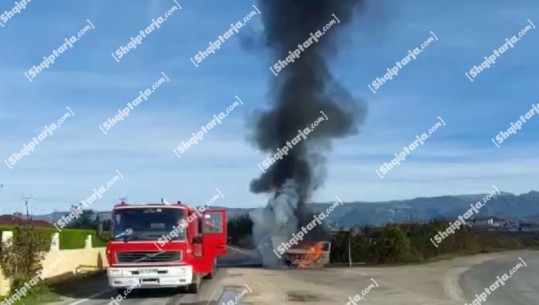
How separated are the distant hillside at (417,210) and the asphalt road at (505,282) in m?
4.51

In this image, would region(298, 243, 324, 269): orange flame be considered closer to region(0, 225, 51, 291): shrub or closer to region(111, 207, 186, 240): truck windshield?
region(0, 225, 51, 291): shrub

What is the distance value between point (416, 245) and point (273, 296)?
60.1ft

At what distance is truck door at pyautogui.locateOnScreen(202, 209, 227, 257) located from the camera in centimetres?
2009

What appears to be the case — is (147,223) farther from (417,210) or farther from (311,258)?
(417,210)

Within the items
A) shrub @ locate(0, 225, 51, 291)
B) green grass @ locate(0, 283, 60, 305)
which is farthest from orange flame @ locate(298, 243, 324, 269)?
green grass @ locate(0, 283, 60, 305)

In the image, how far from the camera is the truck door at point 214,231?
20.1m

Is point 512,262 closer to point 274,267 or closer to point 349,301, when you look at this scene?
point 274,267

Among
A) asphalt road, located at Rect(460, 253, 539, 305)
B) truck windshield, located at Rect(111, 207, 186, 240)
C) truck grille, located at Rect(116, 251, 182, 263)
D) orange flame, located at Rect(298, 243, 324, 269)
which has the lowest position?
asphalt road, located at Rect(460, 253, 539, 305)

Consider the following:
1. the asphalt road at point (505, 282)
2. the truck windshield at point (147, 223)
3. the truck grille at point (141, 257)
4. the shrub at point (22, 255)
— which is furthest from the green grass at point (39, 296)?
the asphalt road at point (505, 282)

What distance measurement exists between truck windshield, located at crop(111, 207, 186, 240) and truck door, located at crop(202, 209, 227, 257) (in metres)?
2.52

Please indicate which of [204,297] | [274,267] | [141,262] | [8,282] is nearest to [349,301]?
[204,297]

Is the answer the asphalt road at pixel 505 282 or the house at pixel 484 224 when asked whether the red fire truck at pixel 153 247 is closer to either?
the asphalt road at pixel 505 282

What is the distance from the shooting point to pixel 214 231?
854 inches

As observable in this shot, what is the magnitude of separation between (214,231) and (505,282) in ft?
29.1
